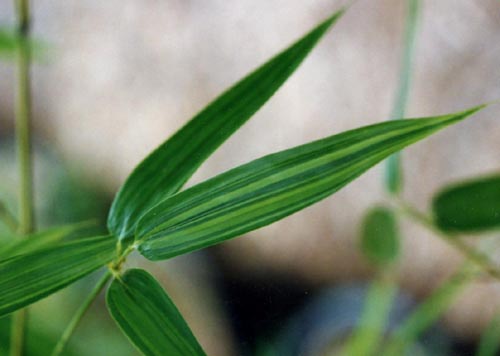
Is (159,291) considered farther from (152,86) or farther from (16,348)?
(152,86)

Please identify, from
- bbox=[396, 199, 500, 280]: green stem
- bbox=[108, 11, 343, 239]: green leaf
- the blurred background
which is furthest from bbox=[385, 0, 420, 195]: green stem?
the blurred background

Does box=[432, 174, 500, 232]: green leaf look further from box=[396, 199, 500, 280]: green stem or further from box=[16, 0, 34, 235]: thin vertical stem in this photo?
box=[16, 0, 34, 235]: thin vertical stem

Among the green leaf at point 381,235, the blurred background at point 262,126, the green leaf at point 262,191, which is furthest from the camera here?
the blurred background at point 262,126

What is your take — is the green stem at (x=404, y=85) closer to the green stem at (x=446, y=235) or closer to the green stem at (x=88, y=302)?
the green stem at (x=446, y=235)

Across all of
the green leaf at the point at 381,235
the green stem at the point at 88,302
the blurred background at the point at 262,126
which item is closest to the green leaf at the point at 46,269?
the green stem at the point at 88,302

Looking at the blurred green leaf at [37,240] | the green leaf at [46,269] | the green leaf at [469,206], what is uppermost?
the blurred green leaf at [37,240]

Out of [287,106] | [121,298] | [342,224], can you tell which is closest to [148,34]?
[287,106]
